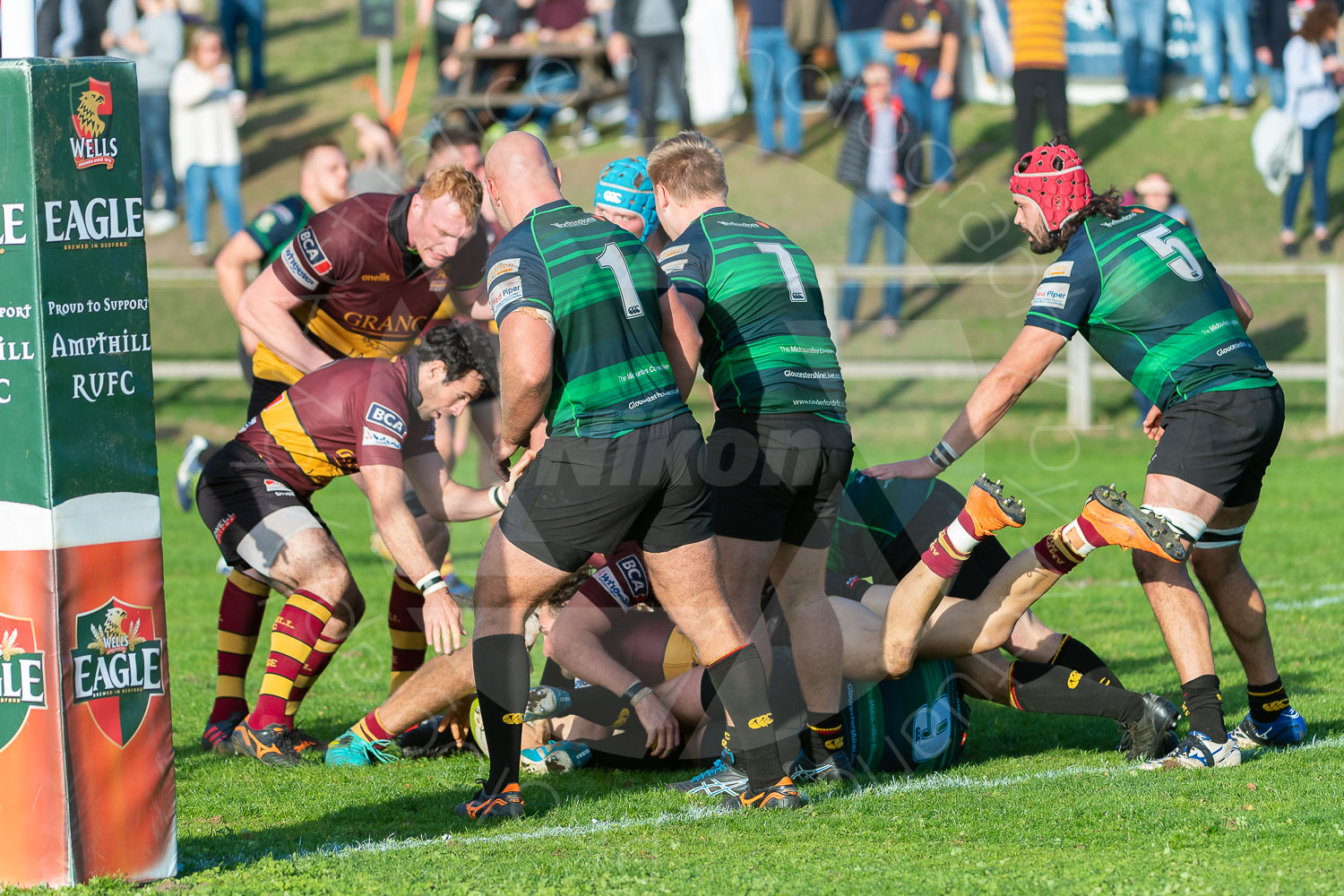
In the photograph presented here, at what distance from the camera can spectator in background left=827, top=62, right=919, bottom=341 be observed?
15.5m

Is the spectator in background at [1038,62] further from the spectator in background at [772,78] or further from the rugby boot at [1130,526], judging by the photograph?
the rugby boot at [1130,526]

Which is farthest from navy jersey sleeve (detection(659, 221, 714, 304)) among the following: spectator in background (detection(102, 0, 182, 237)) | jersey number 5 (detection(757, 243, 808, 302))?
spectator in background (detection(102, 0, 182, 237))

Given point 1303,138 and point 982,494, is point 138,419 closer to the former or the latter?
point 982,494

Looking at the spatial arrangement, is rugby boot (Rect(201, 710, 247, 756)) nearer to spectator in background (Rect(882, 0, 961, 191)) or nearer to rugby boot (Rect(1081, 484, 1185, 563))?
rugby boot (Rect(1081, 484, 1185, 563))

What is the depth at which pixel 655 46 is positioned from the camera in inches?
649

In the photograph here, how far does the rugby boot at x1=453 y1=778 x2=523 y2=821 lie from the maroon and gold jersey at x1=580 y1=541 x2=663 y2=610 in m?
0.98

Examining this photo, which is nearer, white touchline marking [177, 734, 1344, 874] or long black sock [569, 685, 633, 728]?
white touchline marking [177, 734, 1344, 874]

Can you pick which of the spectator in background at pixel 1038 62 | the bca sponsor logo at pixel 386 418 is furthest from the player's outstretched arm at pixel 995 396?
the spectator in background at pixel 1038 62

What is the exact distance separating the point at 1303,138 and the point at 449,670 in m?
15.3

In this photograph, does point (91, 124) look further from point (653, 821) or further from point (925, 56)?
point (925, 56)

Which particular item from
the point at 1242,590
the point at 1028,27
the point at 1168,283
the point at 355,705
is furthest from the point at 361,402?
the point at 1028,27

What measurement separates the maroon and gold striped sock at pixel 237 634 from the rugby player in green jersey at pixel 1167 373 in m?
2.87

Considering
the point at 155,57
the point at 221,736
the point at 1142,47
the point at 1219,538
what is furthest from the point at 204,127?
the point at 1219,538

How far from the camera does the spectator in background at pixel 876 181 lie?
15484mm
